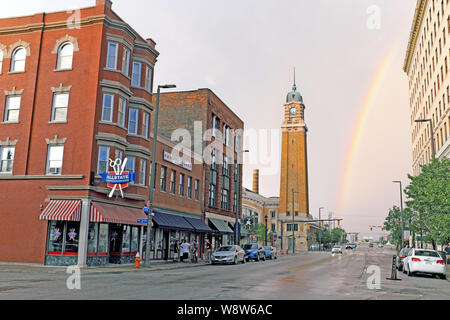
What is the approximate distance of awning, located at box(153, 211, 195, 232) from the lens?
31941mm

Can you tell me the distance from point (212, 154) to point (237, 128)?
10045 mm

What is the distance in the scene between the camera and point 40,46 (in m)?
28.3

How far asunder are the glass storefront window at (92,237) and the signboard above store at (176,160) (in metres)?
10.6

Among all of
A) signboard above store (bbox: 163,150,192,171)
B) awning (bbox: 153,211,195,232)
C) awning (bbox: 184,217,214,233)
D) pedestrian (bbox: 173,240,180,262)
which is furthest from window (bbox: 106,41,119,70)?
awning (bbox: 184,217,214,233)

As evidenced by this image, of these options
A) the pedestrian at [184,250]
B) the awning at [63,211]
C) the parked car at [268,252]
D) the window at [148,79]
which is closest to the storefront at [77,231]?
the awning at [63,211]

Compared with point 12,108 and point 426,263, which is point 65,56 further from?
point 426,263

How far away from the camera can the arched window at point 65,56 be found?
27.8 metres

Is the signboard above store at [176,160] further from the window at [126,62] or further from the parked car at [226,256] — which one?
the parked car at [226,256]

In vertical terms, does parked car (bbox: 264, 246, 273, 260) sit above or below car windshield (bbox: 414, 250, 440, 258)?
below

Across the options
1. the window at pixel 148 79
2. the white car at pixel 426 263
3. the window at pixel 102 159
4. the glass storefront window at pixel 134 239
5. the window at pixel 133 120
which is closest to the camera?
the white car at pixel 426 263

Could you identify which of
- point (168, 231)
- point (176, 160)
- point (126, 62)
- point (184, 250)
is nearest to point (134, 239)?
point (184, 250)

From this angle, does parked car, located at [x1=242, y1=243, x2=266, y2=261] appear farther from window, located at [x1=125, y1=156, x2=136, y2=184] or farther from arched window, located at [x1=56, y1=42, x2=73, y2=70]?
arched window, located at [x1=56, y1=42, x2=73, y2=70]

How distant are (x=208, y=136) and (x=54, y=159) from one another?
20.5 m

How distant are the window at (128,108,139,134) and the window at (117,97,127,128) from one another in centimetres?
129
